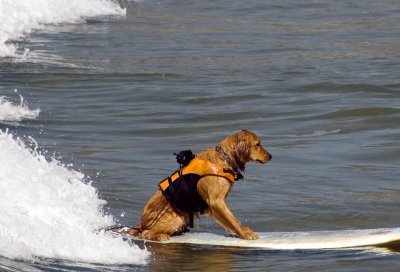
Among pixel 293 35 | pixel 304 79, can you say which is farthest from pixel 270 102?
pixel 293 35

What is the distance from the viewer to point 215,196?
8.84 metres

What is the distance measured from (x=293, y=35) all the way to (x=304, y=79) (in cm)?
548

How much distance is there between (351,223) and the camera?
10.2m

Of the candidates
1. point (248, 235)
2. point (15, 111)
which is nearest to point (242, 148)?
point (248, 235)

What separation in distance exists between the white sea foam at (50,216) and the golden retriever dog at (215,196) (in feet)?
1.49

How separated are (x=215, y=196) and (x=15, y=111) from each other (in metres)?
7.36

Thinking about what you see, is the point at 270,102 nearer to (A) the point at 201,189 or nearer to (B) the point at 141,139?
(B) the point at 141,139

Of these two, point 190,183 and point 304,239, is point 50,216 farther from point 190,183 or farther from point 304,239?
point 304,239

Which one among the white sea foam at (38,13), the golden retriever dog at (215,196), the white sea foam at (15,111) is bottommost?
the golden retriever dog at (215,196)

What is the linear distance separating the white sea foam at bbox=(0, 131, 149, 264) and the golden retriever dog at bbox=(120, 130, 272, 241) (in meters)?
0.45

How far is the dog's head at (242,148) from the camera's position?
8.92 metres

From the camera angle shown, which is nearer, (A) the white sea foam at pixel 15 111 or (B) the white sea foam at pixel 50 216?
(B) the white sea foam at pixel 50 216

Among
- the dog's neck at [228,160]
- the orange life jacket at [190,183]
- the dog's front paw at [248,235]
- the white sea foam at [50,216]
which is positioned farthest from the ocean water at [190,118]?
the dog's neck at [228,160]

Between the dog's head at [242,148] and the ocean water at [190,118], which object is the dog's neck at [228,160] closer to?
the dog's head at [242,148]
